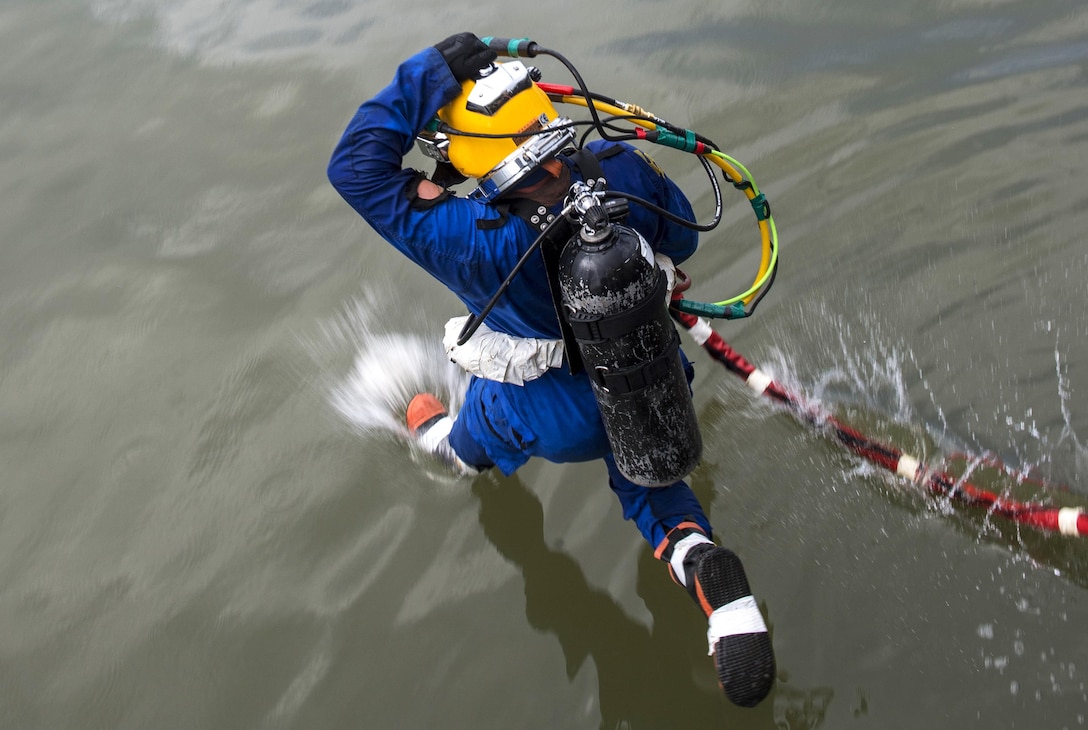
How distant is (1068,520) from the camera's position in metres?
2.78

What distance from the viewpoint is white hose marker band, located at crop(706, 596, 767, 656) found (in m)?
2.49

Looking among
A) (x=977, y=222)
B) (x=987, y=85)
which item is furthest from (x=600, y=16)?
(x=977, y=222)

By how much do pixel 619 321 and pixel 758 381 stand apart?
1360mm

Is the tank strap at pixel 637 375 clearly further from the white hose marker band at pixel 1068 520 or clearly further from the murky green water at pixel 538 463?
the white hose marker band at pixel 1068 520

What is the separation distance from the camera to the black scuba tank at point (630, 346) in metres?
2.22

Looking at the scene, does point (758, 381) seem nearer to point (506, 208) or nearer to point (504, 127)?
point (506, 208)

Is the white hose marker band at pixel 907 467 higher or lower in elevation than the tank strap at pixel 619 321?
lower

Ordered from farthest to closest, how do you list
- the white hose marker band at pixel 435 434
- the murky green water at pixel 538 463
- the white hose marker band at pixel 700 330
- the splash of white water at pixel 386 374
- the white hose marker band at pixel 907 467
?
1. the splash of white water at pixel 386 374
2. the white hose marker band at pixel 435 434
3. the white hose marker band at pixel 700 330
4. the white hose marker band at pixel 907 467
5. the murky green water at pixel 538 463

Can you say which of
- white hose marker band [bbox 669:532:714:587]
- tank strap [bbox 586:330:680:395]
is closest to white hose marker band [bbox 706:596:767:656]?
white hose marker band [bbox 669:532:714:587]

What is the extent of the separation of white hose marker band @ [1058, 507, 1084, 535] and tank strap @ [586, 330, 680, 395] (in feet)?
4.42

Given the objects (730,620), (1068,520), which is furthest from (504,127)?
(1068,520)

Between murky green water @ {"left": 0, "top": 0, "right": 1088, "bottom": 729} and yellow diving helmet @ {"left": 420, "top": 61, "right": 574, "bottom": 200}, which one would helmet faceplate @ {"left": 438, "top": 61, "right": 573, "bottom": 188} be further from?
murky green water @ {"left": 0, "top": 0, "right": 1088, "bottom": 729}

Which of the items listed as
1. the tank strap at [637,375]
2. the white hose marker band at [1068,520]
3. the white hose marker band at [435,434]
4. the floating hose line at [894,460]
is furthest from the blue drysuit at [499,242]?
the white hose marker band at [1068,520]

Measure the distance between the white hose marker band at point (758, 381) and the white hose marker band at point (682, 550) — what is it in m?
0.87
